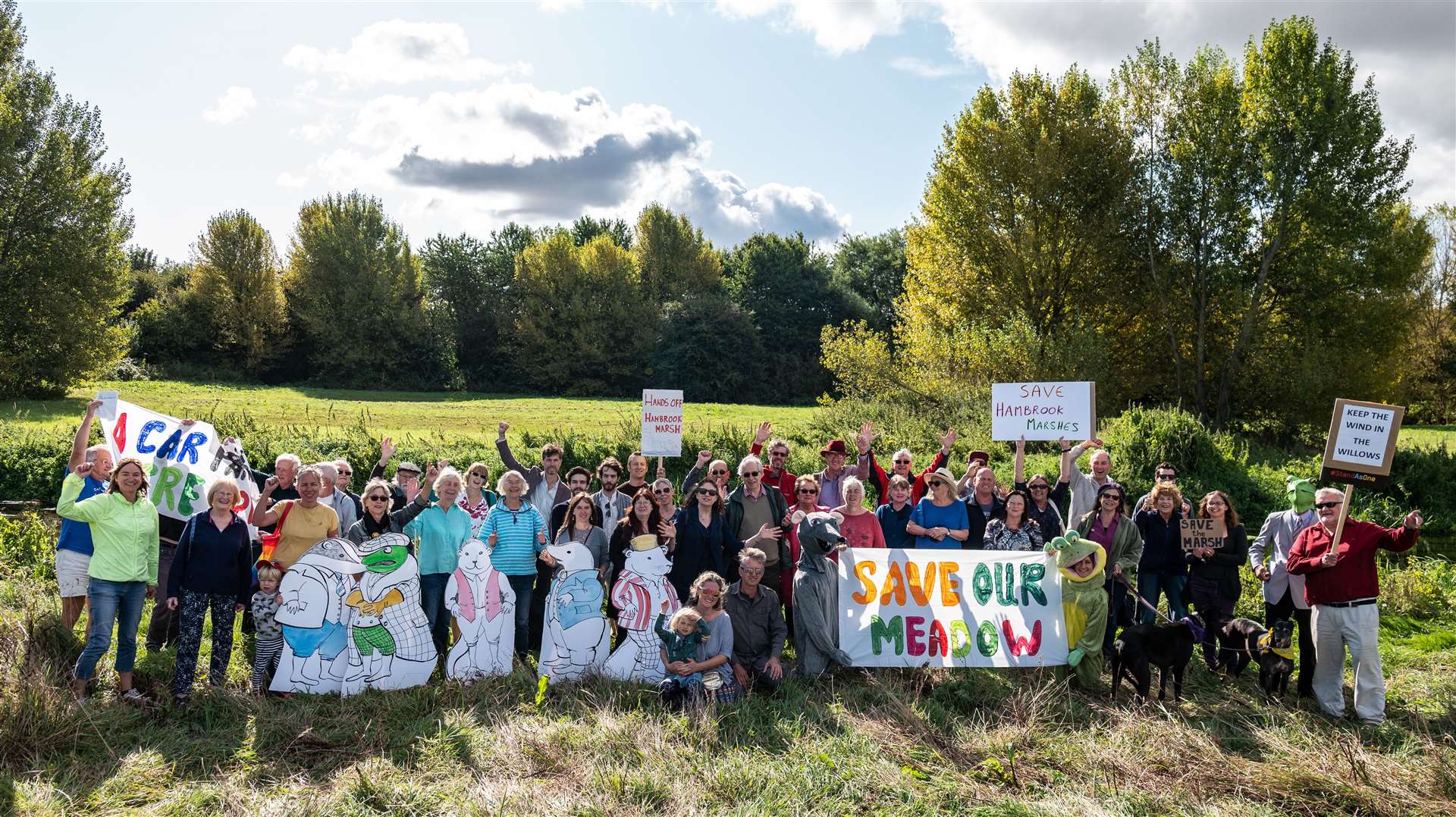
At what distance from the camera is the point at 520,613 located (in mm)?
8000

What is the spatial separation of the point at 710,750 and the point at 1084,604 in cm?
352

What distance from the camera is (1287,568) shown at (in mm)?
7523

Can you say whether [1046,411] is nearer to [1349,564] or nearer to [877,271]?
[1349,564]

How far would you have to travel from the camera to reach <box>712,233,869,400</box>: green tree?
179 feet

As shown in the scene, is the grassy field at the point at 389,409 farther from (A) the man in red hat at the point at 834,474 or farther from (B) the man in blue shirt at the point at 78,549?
(B) the man in blue shirt at the point at 78,549

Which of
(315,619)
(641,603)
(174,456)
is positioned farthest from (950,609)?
(174,456)

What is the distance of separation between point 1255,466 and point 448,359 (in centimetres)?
4438

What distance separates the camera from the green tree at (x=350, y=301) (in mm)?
48531

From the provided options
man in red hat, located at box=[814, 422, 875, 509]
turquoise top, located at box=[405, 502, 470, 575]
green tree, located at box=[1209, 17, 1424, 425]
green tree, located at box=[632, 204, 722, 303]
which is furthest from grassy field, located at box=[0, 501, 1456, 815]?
green tree, located at box=[632, 204, 722, 303]

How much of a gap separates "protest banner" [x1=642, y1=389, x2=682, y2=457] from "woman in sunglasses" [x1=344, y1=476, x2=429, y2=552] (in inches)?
135

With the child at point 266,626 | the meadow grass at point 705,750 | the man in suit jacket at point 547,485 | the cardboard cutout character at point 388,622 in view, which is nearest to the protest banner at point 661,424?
the man in suit jacket at point 547,485

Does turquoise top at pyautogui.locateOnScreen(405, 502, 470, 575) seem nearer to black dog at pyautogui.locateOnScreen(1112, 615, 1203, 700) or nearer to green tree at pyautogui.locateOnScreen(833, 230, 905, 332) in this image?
black dog at pyautogui.locateOnScreen(1112, 615, 1203, 700)

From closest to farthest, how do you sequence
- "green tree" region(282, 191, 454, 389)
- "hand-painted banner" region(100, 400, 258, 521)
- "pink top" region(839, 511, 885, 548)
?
"pink top" region(839, 511, 885, 548) < "hand-painted banner" region(100, 400, 258, 521) < "green tree" region(282, 191, 454, 389)

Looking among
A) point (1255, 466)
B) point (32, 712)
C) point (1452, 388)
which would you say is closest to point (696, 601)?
point (32, 712)
